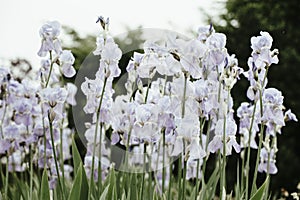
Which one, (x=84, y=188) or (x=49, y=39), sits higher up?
(x=49, y=39)

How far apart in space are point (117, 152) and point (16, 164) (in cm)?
87

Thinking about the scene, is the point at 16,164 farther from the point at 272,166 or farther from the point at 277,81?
the point at 277,81

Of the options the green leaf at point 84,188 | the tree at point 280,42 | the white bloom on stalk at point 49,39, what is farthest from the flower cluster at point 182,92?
the tree at point 280,42

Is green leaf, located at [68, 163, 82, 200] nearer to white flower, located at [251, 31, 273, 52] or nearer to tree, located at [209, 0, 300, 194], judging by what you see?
white flower, located at [251, 31, 273, 52]

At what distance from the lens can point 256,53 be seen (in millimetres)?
2469

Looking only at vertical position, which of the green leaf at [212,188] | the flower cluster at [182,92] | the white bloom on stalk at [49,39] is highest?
the white bloom on stalk at [49,39]

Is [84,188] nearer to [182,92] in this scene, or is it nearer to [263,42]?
[182,92]

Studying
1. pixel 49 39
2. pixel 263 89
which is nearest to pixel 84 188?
pixel 49 39

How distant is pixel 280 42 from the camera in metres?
7.27

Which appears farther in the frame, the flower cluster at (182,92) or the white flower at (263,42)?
the white flower at (263,42)

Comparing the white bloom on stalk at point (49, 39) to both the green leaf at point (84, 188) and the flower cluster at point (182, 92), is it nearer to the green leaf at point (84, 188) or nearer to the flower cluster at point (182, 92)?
the flower cluster at point (182, 92)

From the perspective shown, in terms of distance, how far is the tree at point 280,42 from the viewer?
6.70 metres

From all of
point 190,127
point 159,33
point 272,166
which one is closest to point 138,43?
point 159,33

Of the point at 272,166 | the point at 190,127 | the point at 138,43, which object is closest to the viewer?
the point at 190,127
